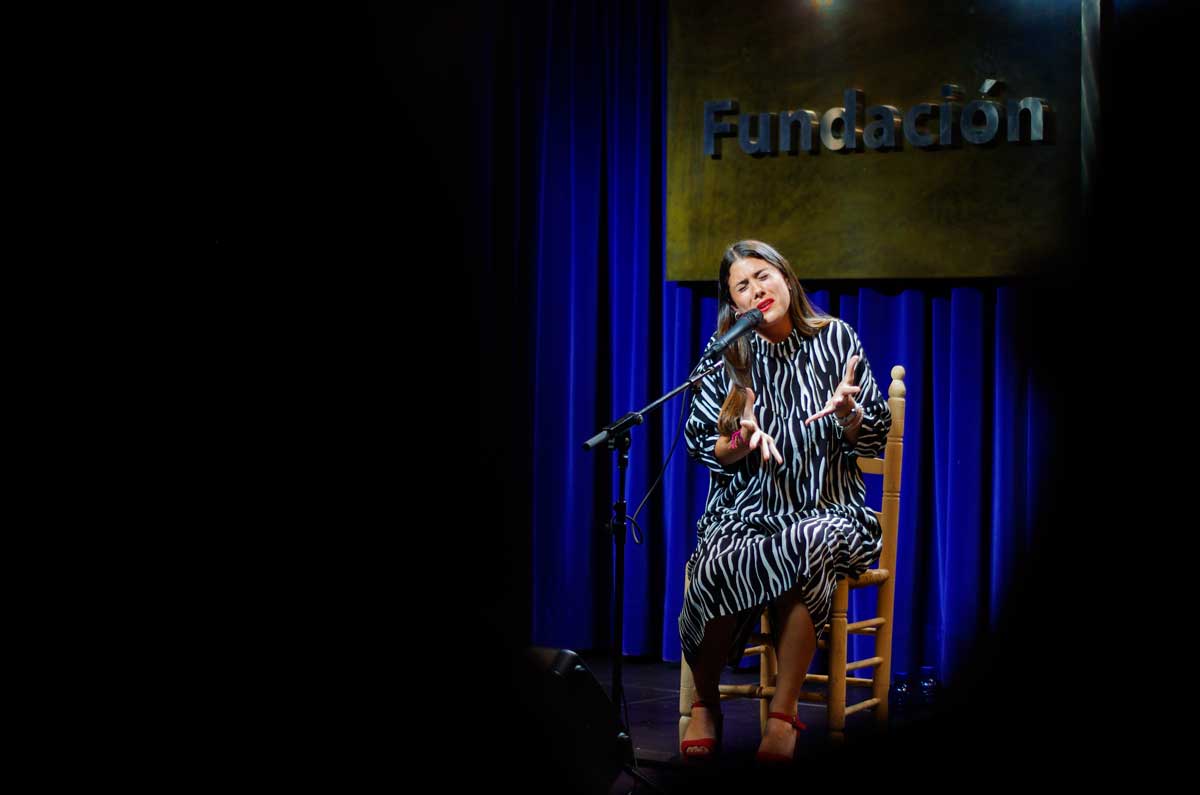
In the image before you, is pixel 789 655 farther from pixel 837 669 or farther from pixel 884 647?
pixel 884 647

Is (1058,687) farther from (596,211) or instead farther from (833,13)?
(596,211)

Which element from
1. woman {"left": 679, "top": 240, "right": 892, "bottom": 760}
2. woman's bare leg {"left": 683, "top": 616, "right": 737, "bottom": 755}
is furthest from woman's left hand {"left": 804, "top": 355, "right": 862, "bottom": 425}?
woman's bare leg {"left": 683, "top": 616, "right": 737, "bottom": 755}

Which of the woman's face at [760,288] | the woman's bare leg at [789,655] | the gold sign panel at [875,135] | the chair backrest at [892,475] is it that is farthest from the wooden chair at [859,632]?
the gold sign panel at [875,135]

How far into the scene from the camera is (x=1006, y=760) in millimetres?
784

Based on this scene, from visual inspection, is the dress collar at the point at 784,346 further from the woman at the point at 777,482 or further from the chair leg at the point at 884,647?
the chair leg at the point at 884,647

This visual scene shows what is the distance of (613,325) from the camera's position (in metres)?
4.27

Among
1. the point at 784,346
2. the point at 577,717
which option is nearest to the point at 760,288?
the point at 784,346

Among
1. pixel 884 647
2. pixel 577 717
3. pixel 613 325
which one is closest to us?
pixel 577 717

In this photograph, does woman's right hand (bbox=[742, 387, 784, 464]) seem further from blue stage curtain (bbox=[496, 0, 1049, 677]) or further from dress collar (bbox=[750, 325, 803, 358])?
Answer: blue stage curtain (bbox=[496, 0, 1049, 677])

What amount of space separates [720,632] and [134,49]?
74.6 inches

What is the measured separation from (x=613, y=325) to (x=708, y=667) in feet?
5.56

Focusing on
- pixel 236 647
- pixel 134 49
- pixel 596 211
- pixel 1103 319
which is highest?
pixel 596 211

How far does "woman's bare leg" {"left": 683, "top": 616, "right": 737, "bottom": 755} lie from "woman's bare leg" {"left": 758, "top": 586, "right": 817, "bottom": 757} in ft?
0.41

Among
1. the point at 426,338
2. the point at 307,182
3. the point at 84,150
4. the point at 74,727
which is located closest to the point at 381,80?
the point at 307,182
